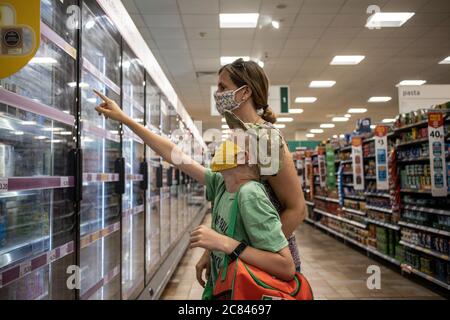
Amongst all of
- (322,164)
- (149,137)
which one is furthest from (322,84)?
(149,137)

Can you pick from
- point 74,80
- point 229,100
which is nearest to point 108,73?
point 74,80

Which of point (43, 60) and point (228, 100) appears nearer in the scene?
point (228, 100)

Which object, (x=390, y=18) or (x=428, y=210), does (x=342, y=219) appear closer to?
(x=428, y=210)

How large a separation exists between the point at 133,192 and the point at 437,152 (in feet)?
11.0

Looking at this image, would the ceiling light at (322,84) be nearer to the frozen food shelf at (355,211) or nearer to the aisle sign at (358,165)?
the aisle sign at (358,165)

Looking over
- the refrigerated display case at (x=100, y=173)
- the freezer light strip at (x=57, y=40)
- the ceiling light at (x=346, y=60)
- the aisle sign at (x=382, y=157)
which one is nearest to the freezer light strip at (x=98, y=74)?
the refrigerated display case at (x=100, y=173)

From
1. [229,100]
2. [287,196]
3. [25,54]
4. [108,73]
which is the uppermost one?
[108,73]

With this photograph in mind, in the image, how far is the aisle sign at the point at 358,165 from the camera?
6.58m

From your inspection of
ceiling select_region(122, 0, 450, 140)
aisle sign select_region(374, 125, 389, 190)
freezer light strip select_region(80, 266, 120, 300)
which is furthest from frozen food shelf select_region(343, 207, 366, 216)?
freezer light strip select_region(80, 266, 120, 300)

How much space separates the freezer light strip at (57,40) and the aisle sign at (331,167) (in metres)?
7.25

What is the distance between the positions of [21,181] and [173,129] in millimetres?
5124

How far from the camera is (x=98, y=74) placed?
2211 millimetres

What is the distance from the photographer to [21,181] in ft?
4.45
